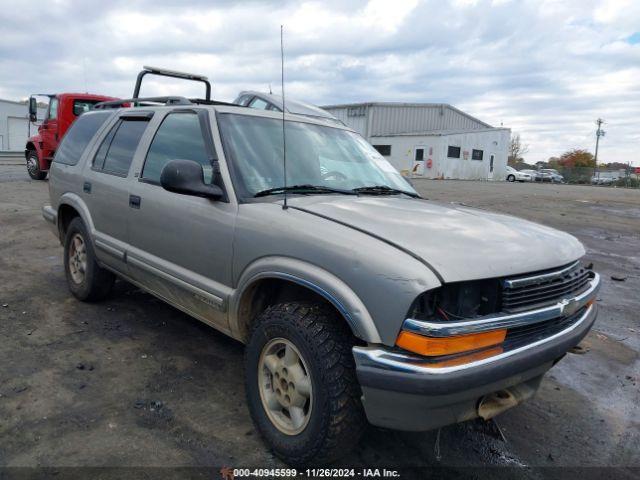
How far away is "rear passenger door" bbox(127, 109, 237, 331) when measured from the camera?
2928 millimetres

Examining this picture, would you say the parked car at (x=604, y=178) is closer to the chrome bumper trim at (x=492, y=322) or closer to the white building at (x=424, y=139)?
the white building at (x=424, y=139)

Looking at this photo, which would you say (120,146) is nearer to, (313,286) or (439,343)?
(313,286)

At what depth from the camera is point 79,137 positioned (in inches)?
189

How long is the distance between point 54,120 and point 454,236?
13.9m

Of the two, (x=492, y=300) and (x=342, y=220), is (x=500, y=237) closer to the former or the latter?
(x=492, y=300)

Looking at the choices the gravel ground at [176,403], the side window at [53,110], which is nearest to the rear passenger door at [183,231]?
the gravel ground at [176,403]

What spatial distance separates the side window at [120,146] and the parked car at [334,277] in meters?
0.12

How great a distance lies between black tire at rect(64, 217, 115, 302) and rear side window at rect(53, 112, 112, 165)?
2.06ft

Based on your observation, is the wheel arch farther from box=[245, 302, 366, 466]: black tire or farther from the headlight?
the headlight

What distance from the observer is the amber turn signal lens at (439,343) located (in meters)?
2.00

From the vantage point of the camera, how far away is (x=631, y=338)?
4.50 meters

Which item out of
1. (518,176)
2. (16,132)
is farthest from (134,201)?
(16,132)

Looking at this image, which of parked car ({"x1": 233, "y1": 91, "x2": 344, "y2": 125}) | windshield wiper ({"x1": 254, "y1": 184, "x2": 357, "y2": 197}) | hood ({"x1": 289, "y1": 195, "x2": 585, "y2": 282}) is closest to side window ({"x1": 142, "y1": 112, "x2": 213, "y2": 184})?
windshield wiper ({"x1": 254, "y1": 184, "x2": 357, "y2": 197})

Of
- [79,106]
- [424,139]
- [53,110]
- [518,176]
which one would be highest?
[424,139]
